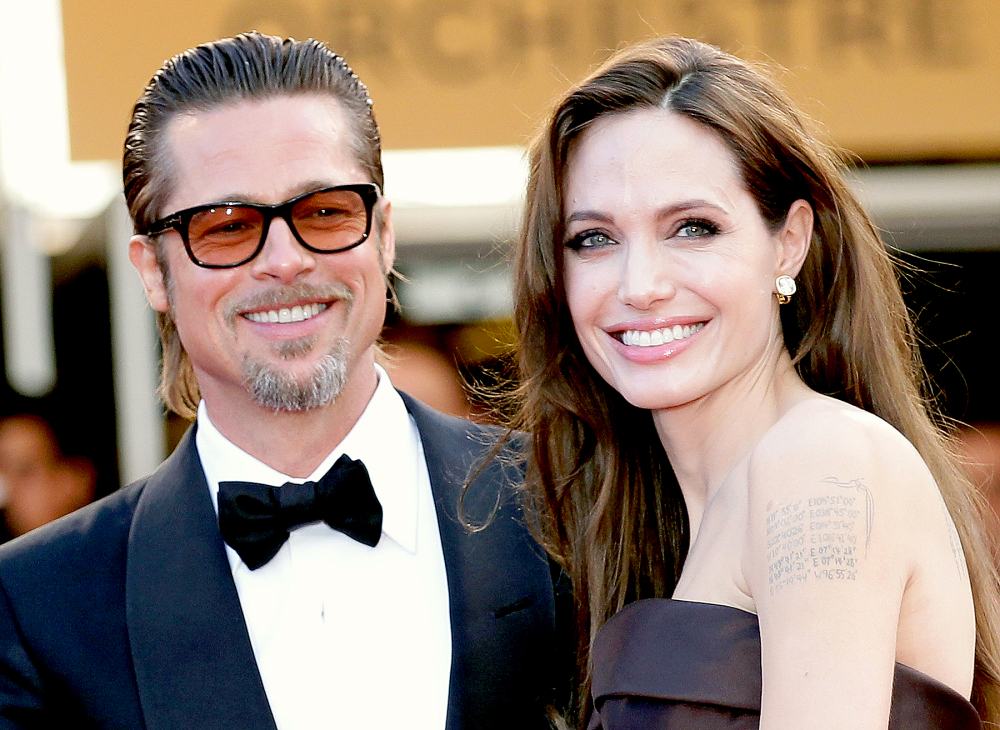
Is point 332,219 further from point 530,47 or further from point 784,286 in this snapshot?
point 530,47

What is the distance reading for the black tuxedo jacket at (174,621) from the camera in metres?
2.44

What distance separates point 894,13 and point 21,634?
2.96 m

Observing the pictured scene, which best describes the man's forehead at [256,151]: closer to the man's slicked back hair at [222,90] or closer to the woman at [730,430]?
the man's slicked back hair at [222,90]

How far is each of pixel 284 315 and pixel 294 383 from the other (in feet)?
0.44

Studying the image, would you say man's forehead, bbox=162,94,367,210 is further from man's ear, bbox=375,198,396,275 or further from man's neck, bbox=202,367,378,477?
man's neck, bbox=202,367,378,477

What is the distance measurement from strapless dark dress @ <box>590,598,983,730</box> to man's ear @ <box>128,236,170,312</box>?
1.15 m

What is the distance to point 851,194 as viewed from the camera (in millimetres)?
2613

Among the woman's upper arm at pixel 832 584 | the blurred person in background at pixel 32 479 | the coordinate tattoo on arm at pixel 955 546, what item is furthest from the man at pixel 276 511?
the blurred person in background at pixel 32 479

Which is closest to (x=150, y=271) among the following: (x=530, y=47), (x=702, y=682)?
(x=702, y=682)

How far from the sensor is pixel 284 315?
270 cm

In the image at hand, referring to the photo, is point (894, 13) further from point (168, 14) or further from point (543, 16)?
point (168, 14)

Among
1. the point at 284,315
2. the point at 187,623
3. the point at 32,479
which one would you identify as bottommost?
the point at 32,479

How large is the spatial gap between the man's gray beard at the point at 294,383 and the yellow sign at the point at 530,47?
158cm

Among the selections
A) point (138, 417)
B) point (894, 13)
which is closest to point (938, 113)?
point (894, 13)
